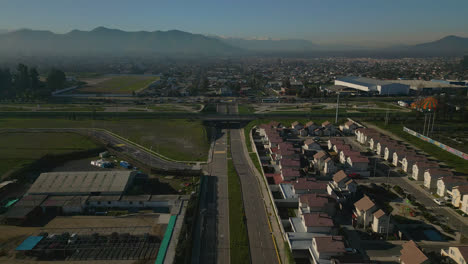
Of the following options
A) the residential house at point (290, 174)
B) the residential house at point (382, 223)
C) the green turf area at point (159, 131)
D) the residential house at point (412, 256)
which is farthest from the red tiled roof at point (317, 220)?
the green turf area at point (159, 131)

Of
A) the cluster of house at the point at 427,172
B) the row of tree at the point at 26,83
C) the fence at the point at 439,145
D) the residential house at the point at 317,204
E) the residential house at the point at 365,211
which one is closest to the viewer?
the residential house at the point at 365,211

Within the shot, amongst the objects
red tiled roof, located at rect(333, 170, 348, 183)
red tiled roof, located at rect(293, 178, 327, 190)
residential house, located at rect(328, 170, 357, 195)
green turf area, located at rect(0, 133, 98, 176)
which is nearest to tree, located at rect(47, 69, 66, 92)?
green turf area, located at rect(0, 133, 98, 176)

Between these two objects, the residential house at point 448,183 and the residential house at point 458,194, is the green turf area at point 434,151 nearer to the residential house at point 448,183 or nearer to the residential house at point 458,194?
the residential house at point 448,183

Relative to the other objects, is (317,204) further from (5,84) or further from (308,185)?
(5,84)

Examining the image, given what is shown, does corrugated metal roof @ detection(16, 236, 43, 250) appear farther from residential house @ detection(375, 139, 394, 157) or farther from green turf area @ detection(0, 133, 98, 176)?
residential house @ detection(375, 139, 394, 157)

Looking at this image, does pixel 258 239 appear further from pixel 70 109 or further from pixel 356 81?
pixel 356 81

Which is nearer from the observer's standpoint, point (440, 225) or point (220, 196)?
point (440, 225)

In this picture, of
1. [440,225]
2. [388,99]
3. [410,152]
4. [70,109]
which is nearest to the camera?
[440,225]

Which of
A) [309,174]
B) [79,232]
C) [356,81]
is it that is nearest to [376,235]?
[309,174]
